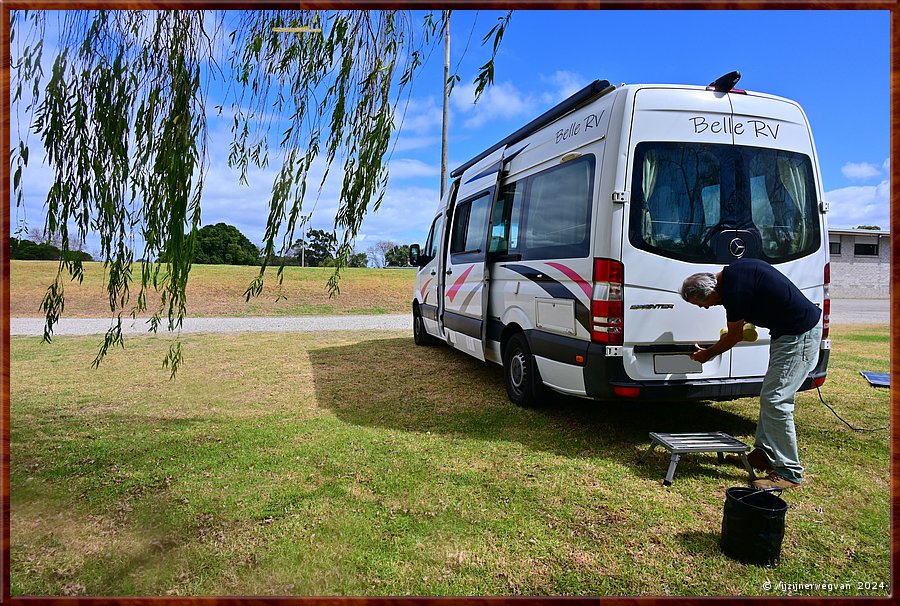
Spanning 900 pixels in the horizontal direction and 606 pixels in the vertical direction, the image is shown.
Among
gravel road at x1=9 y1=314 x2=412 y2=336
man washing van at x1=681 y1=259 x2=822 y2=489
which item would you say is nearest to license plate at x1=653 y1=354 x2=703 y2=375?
man washing van at x1=681 y1=259 x2=822 y2=489

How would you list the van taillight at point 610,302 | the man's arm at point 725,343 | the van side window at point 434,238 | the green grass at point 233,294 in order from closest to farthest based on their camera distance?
1. the man's arm at point 725,343
2. the van taillight at point 610,302
3. the van side window at point 434,238
4. the green grass at point 233,294

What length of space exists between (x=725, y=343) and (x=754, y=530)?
1.58 metres

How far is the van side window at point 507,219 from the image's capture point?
6117 millimetres

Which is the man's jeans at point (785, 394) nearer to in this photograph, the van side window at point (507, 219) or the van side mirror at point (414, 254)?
the van side window at point (507, 219)

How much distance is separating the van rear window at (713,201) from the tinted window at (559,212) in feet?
1.47

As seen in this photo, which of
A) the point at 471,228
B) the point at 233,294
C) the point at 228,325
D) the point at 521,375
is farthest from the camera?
the point at 233,294

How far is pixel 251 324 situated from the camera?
15.9 m

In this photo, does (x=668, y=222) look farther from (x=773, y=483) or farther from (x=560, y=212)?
(x=773, y=483)

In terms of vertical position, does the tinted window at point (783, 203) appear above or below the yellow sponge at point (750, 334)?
above

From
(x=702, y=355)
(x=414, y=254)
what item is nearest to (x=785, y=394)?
(x=702, y=355)

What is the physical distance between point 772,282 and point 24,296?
75.0 ft

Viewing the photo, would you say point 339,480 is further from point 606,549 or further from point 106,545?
point 606,549

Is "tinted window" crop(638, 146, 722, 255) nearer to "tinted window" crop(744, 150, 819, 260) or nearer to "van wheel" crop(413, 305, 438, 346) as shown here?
"tinted window" crop(744, 150, 819, 260)

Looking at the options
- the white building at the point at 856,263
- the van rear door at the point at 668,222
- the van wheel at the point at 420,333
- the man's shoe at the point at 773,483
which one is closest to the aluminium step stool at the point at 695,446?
the man's shoe at the point at 773,483
